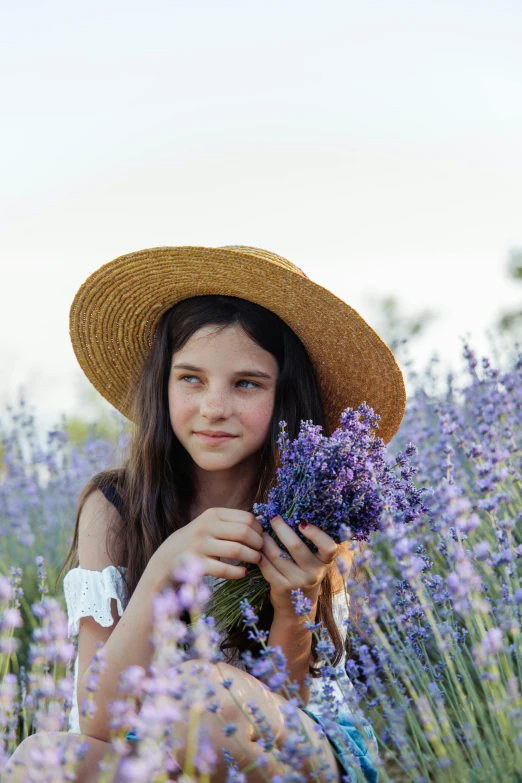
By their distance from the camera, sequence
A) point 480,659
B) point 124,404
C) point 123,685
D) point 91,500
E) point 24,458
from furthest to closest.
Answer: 1. point 24,458
2. point 124,404
3. point 91,500
4. point 480,659
5. point 123,685

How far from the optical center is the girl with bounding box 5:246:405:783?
2.01 metres

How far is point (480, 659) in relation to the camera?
1.28 meters

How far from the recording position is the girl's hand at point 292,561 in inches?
72.7

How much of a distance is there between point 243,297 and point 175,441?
569mm

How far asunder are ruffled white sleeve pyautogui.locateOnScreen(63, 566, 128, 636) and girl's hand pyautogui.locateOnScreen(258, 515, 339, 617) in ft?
1.94

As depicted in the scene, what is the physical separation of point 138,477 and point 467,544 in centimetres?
107

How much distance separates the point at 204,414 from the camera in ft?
7.53

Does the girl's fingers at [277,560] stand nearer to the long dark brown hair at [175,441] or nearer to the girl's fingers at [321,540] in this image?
the girl's fingers at [321,540]

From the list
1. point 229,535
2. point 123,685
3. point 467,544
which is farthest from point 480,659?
point 467,544

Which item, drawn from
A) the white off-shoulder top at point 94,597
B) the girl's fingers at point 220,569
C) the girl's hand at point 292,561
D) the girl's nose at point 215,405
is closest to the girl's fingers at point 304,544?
the girl's hand at point 292,561

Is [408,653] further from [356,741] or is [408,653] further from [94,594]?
[94,594]

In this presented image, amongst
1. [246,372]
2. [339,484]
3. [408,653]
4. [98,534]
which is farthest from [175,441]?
[408,653]

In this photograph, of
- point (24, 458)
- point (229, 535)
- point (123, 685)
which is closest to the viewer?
point (123, 685)

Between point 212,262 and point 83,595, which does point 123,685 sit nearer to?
point 83,595
